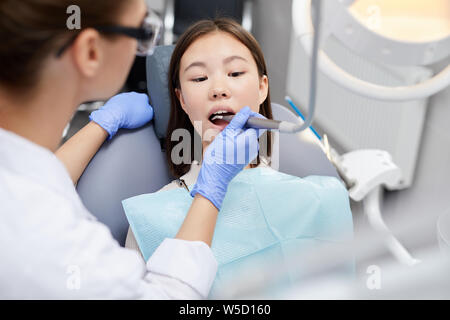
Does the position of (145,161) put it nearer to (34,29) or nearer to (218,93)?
(218,93)

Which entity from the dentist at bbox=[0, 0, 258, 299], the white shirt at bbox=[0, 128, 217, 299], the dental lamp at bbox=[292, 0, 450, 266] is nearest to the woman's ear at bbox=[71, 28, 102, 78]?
the dentist at bbox=[0, 0, 258, 299]

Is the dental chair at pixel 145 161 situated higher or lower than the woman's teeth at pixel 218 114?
lower

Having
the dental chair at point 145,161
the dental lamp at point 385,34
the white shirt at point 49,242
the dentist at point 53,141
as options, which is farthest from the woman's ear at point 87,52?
the dental chair at point 145,161

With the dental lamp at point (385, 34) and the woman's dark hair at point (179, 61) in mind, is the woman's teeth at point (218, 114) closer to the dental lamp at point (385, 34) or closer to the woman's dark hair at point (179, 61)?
the woman's dark hair at point (179, 61)

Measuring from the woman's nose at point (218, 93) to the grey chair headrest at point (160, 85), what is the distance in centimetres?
24

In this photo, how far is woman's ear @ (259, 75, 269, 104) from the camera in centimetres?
116

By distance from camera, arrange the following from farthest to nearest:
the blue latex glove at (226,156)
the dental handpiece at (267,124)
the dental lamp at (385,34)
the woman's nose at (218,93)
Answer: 1. the woman's nose at (218,93)
2. the blue latex glove at (226,156)
3. the dental handpiece at (267,124)
4. the dental lamp at (385,34)

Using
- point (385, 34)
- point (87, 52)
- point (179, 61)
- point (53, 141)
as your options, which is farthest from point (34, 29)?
point (179, 61)

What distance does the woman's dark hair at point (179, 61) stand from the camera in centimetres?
111

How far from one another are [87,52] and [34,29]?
7cm

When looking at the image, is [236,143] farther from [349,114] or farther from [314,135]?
[349,114]

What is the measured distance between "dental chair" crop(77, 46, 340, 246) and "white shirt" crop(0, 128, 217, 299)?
41cm

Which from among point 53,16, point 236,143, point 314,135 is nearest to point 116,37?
point 53,16
